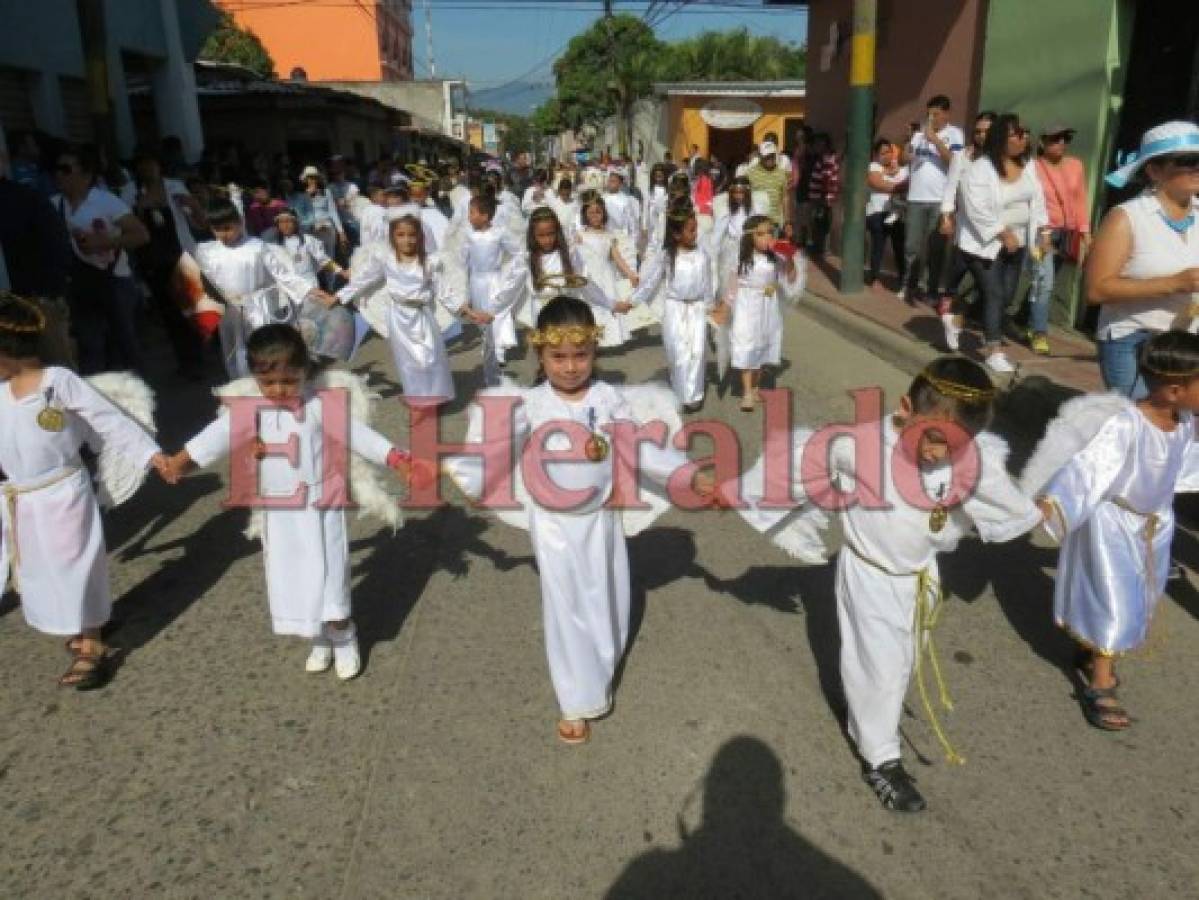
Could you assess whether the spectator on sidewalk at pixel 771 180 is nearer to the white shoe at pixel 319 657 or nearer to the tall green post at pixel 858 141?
the tall green post at pixel 858 141

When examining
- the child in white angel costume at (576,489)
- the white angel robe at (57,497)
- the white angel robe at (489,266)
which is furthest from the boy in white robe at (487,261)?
the child in white angel costume at (576,489)

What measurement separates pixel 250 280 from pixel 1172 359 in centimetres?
600

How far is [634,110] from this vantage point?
42.1m

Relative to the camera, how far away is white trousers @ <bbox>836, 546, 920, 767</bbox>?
9.37 feet

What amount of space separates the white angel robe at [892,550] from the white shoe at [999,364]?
14.9 ft

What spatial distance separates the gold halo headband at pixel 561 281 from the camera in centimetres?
713

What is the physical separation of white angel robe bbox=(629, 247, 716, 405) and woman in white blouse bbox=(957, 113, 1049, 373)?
7.03 feet

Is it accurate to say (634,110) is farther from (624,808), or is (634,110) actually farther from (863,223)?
(624,808)

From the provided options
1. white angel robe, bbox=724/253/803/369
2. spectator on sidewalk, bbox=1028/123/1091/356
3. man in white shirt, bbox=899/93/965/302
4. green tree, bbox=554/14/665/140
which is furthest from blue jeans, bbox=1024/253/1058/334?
green tree, bbox=554/14/665/140

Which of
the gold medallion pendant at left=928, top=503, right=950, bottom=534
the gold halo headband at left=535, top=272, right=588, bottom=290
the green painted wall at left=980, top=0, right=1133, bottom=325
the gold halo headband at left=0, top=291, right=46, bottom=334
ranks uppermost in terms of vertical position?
the green painted wall at left=980, top=0, right=1133, bottom=325

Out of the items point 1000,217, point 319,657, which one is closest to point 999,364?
point 1000,217

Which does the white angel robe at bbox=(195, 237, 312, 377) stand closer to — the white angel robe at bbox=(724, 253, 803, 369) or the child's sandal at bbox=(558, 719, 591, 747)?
the white angel robe at bbox=(724, 253, 803, 369)

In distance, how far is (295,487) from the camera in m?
3.58

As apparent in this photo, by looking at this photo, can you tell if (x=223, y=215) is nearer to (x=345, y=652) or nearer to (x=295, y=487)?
(x=295, y=487)
